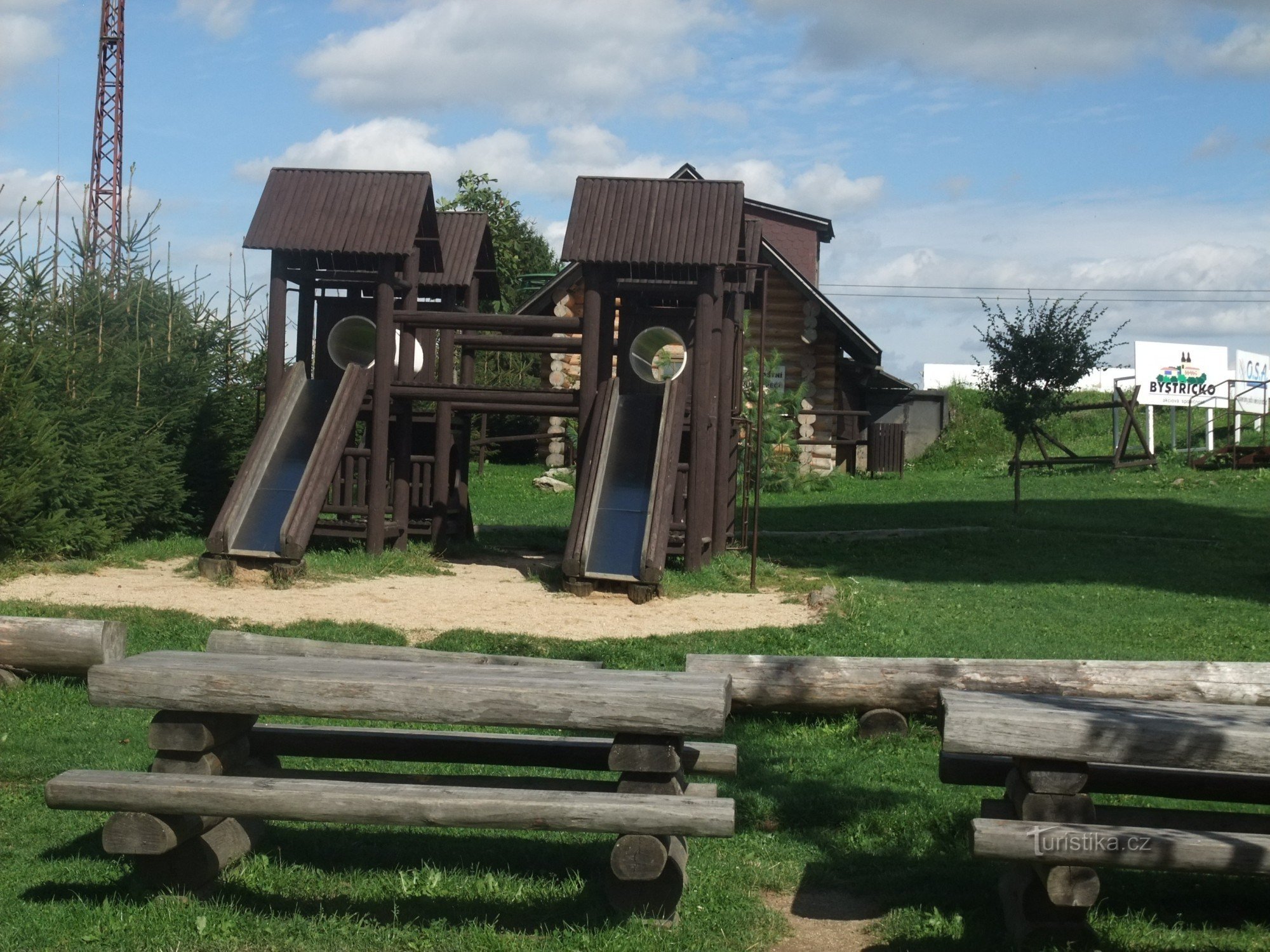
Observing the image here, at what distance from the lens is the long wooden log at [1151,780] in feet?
16.6

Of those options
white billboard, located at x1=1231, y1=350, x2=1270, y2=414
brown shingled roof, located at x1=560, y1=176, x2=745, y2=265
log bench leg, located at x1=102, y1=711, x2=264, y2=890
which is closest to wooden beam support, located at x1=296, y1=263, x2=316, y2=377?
brown shingled roof, located at x1=560, y1=176, x2=745, y2=265

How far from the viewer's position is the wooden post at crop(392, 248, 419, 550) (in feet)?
51.1

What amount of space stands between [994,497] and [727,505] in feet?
31.9

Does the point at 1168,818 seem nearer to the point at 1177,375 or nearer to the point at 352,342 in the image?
the point at 352,342

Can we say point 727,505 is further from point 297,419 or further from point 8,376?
point 8,376

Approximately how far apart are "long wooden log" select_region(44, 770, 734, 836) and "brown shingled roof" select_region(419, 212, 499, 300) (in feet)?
43.8

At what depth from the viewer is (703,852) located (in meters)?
5.51

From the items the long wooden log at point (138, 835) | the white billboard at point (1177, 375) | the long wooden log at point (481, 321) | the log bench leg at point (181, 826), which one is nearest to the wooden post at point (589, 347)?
the long wooden log at point (481, 321)

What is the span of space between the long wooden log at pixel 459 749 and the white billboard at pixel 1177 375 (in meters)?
26.2

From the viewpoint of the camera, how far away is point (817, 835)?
5.85m

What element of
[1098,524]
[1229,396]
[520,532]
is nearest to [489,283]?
[520,532]

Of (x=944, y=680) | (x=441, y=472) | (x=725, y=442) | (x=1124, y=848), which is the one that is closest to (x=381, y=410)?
(x=441, y=472)

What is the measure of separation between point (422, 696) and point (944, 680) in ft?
12.5

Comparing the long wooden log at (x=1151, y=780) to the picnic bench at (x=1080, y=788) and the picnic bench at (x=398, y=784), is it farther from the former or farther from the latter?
the picnic bench at (x=398, y=784)
